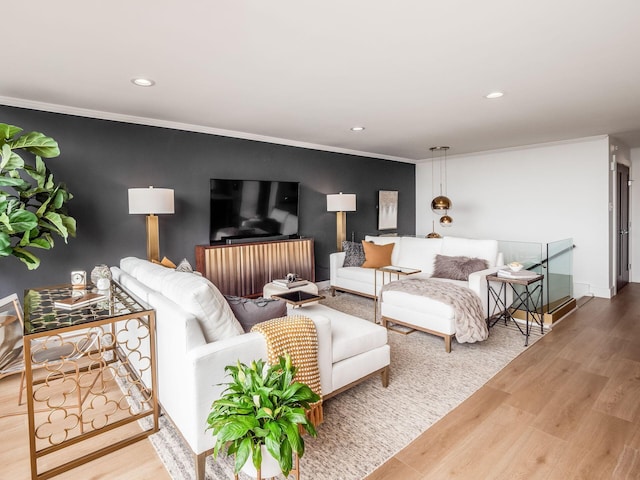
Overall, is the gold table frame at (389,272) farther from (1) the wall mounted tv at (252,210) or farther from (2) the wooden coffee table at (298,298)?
(1) the wall mounted tv at (252,210)

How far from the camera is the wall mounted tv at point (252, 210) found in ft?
15.5

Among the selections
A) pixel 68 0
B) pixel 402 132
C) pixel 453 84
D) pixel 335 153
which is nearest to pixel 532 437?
pixel 453 84

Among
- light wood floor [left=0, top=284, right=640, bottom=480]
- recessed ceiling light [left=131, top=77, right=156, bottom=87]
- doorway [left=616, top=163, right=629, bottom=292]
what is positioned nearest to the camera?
light wood floor [left=0, top=284, right=640, bottom=480]

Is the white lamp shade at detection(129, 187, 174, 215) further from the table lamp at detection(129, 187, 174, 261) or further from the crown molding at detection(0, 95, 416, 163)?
the crown molding at detection(0, 95, 416, 163)

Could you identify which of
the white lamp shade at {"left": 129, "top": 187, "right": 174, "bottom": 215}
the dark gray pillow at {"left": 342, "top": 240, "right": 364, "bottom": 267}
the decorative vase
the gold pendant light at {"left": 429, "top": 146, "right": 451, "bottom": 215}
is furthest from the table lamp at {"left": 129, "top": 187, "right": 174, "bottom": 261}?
the gold pendant light at {"left": 429, "top": 146, "right": 451, "bottom": 215}

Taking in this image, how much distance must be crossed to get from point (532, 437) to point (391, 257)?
3.56 m

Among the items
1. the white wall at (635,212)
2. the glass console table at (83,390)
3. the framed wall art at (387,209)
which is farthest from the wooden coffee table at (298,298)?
the white wall at (635,212)

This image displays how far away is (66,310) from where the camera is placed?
2219mm

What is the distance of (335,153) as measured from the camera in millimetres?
6188

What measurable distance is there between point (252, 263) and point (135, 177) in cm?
179

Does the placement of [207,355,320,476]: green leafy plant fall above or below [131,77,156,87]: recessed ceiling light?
below

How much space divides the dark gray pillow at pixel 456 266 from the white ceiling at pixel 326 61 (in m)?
1.72

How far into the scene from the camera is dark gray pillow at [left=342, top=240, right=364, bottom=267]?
5617mm

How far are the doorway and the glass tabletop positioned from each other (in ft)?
23.0
